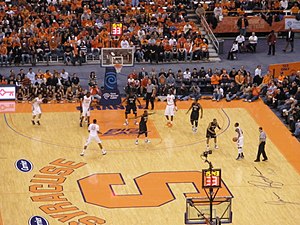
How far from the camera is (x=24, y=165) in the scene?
117 ft

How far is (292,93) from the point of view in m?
43.3

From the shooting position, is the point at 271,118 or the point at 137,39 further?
the point at 137,39

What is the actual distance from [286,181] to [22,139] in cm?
1116

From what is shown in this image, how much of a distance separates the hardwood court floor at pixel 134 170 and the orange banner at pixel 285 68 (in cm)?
392

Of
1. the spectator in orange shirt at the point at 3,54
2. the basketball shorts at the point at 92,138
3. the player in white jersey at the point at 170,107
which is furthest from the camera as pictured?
the spectator in orange shirt at the point at 3,54

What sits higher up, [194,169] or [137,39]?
[137,39]

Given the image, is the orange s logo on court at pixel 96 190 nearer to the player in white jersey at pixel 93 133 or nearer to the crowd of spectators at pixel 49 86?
the player in white jersey at pixel 93 133

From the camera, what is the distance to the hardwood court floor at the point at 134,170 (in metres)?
32.0

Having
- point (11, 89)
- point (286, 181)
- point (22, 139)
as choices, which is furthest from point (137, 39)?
point (286, 181)

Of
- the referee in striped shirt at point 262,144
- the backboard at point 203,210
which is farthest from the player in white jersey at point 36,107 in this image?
the backboard at point 203,210

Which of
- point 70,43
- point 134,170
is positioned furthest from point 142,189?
point 70,43

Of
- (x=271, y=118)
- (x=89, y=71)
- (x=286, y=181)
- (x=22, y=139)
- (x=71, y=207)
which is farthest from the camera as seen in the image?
(x=89, y=71)

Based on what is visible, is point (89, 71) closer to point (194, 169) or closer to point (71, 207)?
point (194, 169)

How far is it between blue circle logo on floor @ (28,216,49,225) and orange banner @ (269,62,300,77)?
62.2 feet
